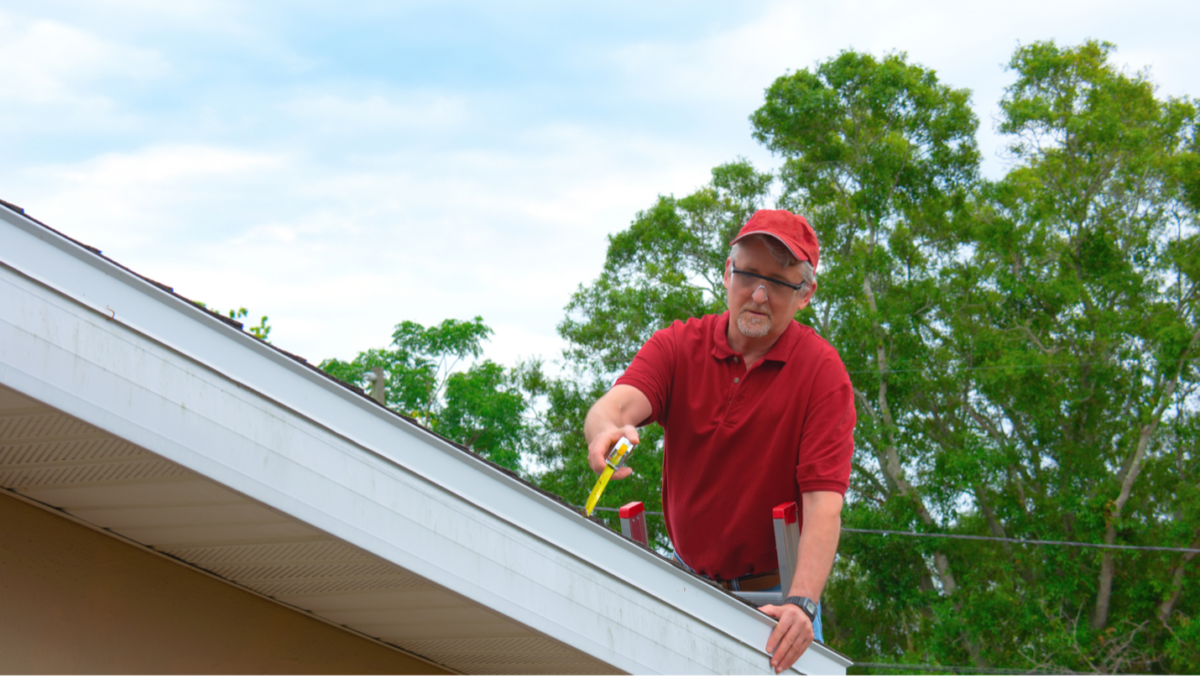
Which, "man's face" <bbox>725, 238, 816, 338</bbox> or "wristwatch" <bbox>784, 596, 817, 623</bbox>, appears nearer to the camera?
"wristwatch" <bbox>784, 596, 817, 623</bbox>

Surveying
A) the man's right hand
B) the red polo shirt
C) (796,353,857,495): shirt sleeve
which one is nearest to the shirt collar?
the red polo shirt

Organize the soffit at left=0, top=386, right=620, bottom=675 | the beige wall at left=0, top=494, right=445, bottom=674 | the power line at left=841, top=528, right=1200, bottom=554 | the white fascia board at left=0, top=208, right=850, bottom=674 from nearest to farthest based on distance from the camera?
the white fascia board at left=0, top=208, right=850, bottom=674
the soffit at left=0, top=386, right=620, bottom=675
the beige wall at left=0, top=494, right=445, bottom=674
the power line at left=841, top=528, right=1200, bottom=554

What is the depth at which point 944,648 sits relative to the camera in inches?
770

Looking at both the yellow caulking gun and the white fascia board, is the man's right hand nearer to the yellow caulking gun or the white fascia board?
the yellow caulking gun

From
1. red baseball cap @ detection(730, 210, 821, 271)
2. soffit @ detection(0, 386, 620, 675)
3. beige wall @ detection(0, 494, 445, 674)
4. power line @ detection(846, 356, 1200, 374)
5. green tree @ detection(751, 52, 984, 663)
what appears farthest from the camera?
green tree @ detection(751, 52, 984, 663)

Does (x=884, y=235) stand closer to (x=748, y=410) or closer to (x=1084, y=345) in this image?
(x=1084, y=345)

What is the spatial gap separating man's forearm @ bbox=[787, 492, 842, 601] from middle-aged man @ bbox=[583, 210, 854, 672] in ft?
0.06

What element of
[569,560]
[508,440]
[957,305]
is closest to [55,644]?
[569,560]

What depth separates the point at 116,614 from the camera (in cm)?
219

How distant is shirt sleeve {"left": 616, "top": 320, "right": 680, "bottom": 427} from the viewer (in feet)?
9.57

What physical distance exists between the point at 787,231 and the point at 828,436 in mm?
530

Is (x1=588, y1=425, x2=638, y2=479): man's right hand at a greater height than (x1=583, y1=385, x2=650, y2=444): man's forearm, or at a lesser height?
lesser

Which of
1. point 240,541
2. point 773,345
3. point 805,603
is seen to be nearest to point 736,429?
point 773,345

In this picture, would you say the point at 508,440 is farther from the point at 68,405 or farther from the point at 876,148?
the point at 68,405
